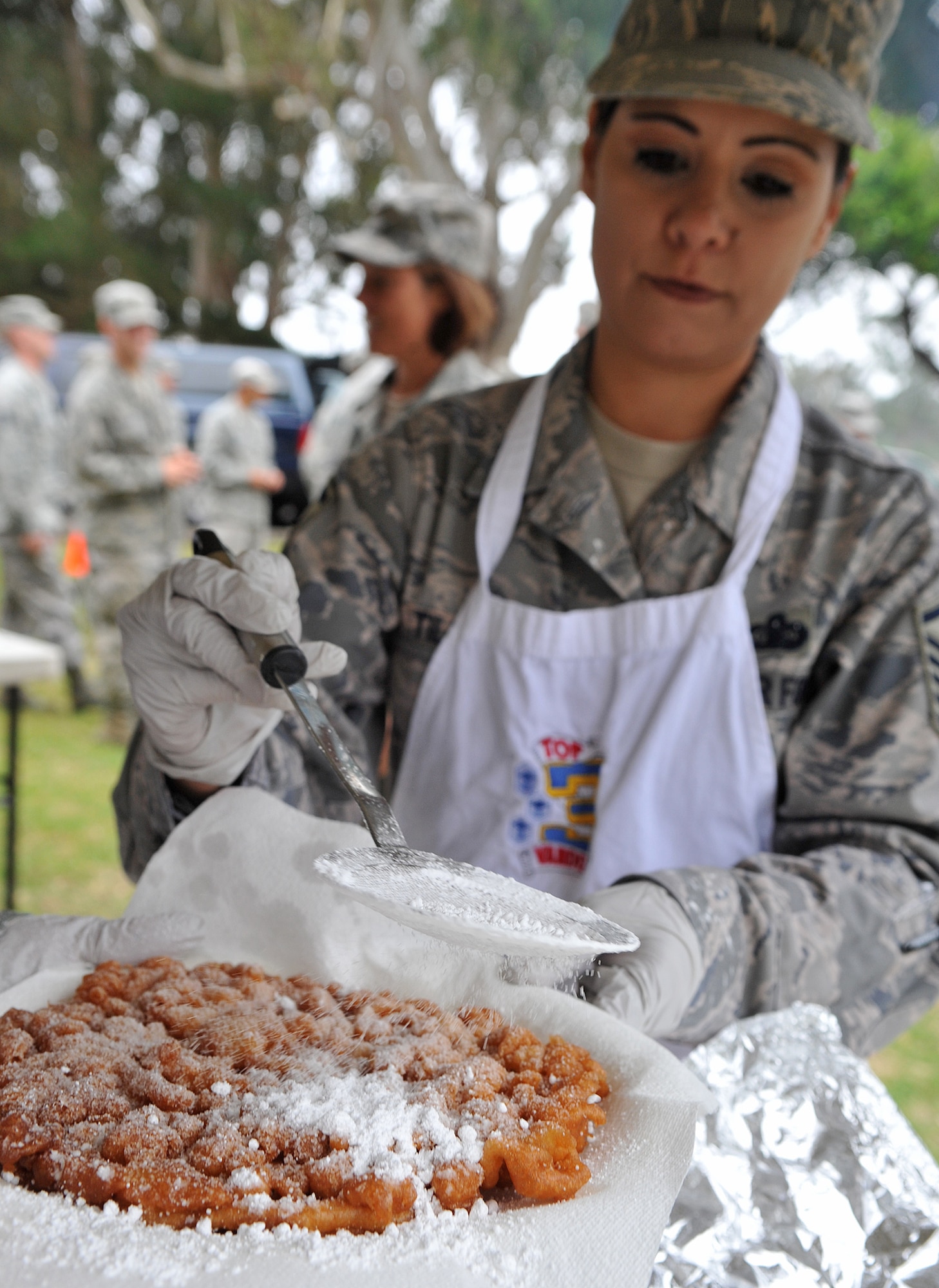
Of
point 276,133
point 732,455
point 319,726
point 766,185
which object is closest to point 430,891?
point 319,726

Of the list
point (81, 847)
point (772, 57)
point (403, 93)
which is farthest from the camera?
point (403, 93)

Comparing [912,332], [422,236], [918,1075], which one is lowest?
[918,1075]

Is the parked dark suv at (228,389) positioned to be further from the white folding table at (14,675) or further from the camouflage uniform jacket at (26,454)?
the white folding table at (14,675)

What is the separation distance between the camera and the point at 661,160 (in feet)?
4.30

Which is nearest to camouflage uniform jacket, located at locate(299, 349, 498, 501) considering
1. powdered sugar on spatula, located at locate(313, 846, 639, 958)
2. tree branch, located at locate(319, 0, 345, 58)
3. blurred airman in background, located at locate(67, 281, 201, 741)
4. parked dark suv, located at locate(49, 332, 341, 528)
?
blurred airman in background, located at locate(67, 281, 201, 741)

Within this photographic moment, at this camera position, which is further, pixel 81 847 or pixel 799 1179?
pixel 81 847

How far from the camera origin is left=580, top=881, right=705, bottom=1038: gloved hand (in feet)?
3.15

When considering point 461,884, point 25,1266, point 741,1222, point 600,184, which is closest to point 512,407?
point 600,184

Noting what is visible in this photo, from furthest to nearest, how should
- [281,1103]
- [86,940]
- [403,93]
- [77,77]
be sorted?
1. [77,77]
2. [403,93]
3. [86,940]
4. [281,1103]

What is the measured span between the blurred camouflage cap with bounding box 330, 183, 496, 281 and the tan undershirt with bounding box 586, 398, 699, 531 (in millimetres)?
1830

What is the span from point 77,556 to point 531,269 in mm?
2685

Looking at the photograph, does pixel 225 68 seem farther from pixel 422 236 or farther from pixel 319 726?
pixel 319 726

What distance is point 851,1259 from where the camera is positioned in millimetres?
751

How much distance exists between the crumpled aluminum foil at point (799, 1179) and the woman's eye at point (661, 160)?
3.23 ft
